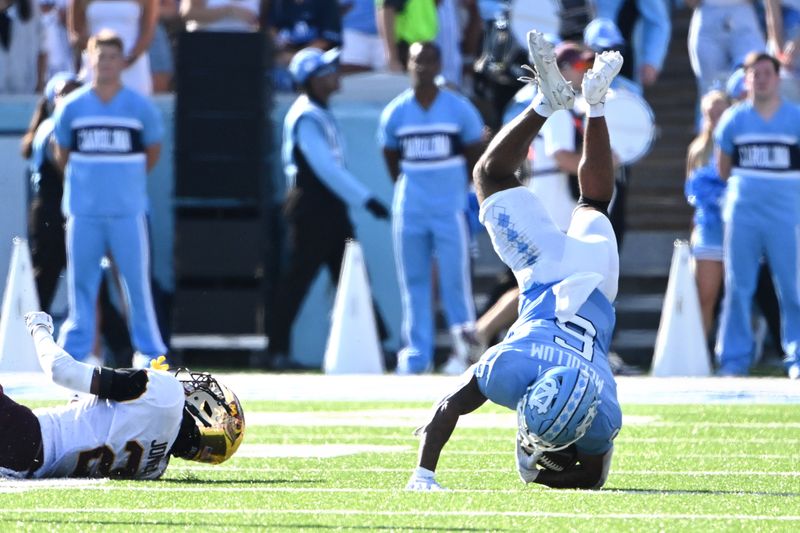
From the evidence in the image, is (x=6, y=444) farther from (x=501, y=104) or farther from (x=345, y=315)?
(x=501, y=104)

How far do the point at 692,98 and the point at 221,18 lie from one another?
4.44 m


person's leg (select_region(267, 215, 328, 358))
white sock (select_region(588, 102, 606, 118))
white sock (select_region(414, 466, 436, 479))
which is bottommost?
person's leg (select_region(267, 215, 328, 358))

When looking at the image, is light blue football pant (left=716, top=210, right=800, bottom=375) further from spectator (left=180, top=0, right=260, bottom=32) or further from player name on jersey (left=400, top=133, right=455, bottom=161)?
spectator (left=180, top=0, right=260, bottom=32)

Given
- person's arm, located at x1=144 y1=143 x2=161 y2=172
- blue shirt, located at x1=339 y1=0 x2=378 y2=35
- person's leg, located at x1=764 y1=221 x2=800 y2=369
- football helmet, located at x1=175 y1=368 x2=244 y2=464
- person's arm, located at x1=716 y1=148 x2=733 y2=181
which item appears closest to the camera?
football helmet, located at x1=175 y1=368 x2=244 y2=464

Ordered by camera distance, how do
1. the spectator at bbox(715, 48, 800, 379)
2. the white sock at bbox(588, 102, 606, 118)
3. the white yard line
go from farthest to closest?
the spectator at bbox(715, 48, 800, 379) → the white sock at bbox(588, 102, 606, 118) → the white yard line

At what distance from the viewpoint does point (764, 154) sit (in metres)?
12.9

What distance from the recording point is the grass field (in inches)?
235

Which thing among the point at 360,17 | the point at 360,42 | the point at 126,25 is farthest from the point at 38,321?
the point at 360,42

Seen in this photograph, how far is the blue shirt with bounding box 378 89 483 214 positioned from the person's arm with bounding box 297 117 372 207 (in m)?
0.54

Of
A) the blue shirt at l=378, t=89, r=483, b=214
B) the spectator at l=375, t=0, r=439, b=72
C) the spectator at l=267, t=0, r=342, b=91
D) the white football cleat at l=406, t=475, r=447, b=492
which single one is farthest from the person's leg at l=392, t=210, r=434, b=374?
the white football cleat at l=406, t=475, r=447, b=492

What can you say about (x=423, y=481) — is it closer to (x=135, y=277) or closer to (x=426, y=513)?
(x=426, y=513)

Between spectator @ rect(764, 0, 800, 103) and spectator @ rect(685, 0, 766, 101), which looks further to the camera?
spectator @ rect(685, 0, 766, 101)

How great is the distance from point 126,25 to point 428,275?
10.8 ft

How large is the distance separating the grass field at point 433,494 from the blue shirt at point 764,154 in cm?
284
